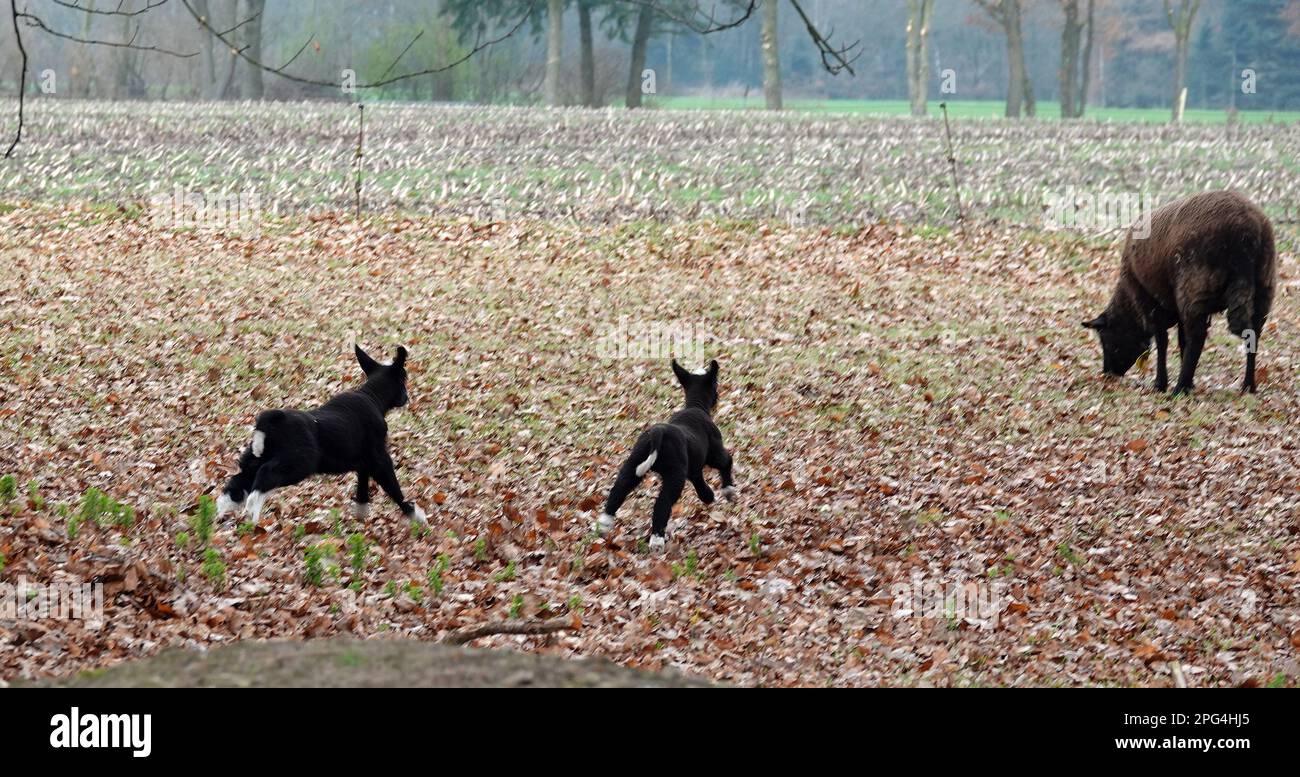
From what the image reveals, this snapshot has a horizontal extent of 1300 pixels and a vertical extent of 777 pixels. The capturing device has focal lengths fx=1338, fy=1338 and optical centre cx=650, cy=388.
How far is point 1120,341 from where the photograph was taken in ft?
51.1

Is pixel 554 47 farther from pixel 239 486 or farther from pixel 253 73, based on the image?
pixel 239 486

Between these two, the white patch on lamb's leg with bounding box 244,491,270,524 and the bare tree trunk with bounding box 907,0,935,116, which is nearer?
the white patch on lamb's leg with bounding box 244,491,270,524

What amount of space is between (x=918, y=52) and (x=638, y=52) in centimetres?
1411

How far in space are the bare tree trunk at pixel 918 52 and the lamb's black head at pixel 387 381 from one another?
Answer: 175ft

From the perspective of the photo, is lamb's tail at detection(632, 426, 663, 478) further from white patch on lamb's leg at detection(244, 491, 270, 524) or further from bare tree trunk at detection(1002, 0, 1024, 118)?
bare tree trunk at detection(1002, 0, 1024, 118)

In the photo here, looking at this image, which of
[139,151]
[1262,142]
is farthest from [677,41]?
[139,151]

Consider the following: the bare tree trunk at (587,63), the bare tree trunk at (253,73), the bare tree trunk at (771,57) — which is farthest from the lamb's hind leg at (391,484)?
the bare tree trunk at (587,63)

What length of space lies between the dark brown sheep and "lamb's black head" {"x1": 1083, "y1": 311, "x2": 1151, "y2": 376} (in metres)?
0.01

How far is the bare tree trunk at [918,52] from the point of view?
60.9m

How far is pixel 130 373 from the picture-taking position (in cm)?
1434

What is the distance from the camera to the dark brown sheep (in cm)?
1395

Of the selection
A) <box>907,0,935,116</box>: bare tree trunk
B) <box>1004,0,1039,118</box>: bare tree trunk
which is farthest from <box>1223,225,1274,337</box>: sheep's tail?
<box>1004,0,1039,118</box>: bare tree trunk

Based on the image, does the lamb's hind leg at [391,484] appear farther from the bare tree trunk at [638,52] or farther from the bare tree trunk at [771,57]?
the bare tree trunk at [638,52]

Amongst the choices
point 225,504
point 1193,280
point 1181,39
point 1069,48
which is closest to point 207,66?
point 1069,48
